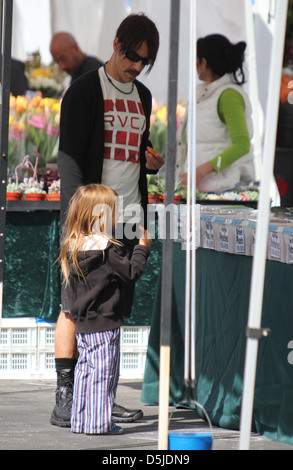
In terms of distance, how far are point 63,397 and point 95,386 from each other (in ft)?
1.07

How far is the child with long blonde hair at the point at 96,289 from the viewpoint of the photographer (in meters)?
4.09

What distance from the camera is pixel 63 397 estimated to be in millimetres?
4398

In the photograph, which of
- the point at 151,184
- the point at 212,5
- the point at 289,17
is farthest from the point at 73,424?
the point at 289,17

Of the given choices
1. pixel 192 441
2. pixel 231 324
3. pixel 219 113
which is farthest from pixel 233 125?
pixel 192 441

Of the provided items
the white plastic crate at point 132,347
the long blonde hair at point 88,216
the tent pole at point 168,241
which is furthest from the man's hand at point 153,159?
the white plastic crate at point 132,347

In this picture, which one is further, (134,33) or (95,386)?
(134,33)

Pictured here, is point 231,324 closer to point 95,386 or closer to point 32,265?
point 95,386

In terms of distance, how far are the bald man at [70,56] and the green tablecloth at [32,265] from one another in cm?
216

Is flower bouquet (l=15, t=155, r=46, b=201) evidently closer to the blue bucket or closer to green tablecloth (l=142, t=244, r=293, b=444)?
green tablecloth (l=142, t=244, r=293, b=444)

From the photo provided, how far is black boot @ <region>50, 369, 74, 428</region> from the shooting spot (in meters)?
4.37

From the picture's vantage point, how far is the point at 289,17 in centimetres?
1252

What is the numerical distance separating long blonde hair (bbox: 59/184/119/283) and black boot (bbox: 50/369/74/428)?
0.56 m

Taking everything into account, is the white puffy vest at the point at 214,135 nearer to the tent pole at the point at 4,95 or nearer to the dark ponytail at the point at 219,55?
the dark ponytail at the point at 219,55
